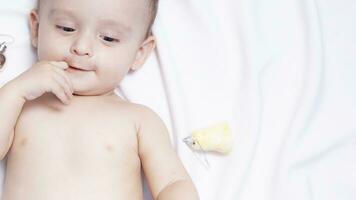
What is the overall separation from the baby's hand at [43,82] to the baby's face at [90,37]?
38mm

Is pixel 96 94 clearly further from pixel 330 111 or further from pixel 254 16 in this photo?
pixel 330 111

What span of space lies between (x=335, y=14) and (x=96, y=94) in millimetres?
736

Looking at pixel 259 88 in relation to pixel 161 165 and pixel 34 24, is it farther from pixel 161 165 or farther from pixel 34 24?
pixel 34 24

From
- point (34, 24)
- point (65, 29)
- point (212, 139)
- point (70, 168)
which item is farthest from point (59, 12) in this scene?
point (212, 139)

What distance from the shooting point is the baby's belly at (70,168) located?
1519 millimetres

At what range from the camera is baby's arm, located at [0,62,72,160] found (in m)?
1.52

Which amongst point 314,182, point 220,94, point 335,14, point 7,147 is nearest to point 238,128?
point 220,94

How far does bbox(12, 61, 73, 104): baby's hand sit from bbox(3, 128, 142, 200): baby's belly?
10 centimetres

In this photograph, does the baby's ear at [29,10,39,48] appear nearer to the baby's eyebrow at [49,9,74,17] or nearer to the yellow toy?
the baby's eyebrow at [49,9,74,17]

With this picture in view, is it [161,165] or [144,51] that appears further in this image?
[144,51]

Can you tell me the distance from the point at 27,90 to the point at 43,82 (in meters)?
0.04

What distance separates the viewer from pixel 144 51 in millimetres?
1743

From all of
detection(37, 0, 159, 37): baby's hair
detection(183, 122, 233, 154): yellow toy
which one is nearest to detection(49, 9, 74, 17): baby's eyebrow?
detection(37, 0, 159, 37): baby's hair

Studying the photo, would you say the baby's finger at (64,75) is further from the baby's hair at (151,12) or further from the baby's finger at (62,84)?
the baby's hair at (151,12)
